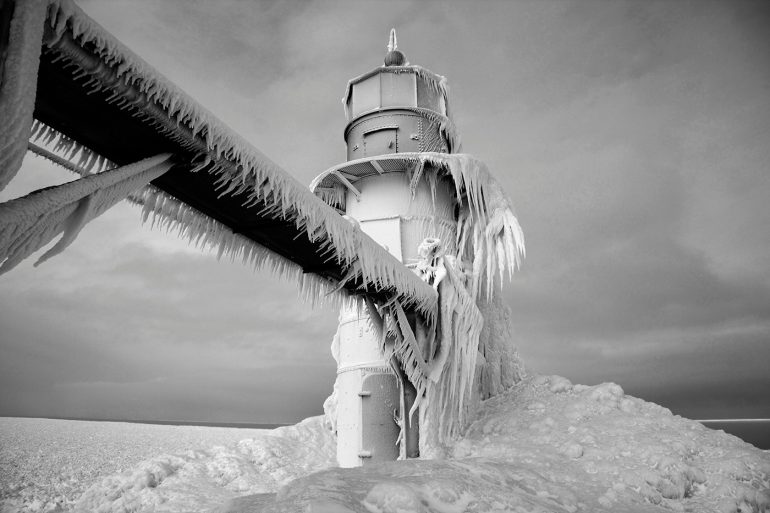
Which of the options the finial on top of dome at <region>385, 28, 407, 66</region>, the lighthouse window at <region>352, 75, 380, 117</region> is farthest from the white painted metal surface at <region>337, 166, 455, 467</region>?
the finial on top of dome at <region>385, 28, 407, 66</region>

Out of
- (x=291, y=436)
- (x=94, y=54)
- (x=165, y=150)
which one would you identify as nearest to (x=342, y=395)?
(x=291, y=436)

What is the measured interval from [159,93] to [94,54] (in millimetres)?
556

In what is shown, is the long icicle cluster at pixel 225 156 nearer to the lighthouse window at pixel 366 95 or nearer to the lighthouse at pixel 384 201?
the lighthouse at pixel 384 201

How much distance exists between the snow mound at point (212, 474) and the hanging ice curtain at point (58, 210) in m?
7.81

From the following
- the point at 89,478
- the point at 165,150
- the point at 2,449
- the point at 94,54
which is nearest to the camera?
the point at 94,54

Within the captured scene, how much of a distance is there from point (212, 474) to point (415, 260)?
278 inches

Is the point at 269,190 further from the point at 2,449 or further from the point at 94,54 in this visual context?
the point at 2,449

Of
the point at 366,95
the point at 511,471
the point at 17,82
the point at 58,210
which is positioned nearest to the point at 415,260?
the point at 366,95

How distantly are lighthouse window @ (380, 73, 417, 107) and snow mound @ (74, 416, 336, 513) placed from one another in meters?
10.1

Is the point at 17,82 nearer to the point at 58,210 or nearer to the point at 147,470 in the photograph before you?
the point at 58,210

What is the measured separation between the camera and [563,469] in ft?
27.1

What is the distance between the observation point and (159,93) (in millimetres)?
4133

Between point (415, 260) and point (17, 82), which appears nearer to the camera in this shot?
point (17, 82)

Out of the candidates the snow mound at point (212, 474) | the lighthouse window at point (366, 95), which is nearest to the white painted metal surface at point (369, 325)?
the snow mound at point (212, 474)
